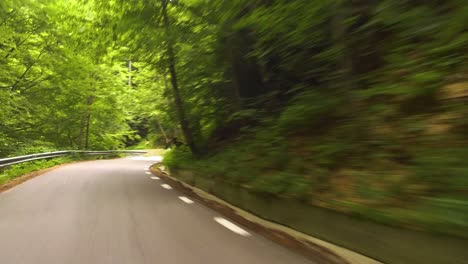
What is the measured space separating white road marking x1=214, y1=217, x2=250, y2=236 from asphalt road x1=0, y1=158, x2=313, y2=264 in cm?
1

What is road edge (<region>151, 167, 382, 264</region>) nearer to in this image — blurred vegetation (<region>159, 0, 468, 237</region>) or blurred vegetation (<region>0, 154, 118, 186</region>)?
blurred vegetation (<region>159, 0, 468, 237</region>)

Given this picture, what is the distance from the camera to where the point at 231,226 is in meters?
6.03

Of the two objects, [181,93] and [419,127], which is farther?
[181,93]

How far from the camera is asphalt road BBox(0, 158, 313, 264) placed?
4.47 meters

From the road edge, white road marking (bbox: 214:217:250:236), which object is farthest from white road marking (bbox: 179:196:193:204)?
white road marking (bbox: 214:217:250:236)

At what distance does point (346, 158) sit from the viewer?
531cm

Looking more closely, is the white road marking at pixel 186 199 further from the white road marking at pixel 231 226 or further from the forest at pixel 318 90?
the white road marking at pixel 231 226

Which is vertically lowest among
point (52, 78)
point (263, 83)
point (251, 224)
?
point (251, 224)

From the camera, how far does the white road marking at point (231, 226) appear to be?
5592 millimetres

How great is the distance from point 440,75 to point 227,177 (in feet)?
15.7

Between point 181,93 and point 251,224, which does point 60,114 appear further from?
point 251,224

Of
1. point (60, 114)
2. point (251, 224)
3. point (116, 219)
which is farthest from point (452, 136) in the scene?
point (60, 114)

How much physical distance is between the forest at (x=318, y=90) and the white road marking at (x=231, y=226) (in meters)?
0.72

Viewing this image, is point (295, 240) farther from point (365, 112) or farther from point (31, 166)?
point (31, 166)
